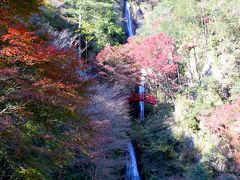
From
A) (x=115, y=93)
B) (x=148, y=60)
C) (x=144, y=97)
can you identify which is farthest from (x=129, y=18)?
(x=115, y=93)

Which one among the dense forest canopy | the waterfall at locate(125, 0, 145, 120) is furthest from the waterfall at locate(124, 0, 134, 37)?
the dense forest canopy

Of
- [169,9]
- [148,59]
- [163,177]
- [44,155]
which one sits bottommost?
[163,177]

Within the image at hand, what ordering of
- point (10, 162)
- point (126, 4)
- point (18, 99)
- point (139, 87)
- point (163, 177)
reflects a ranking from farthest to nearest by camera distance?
1. point (126, 4)
2. point (139, 87)
3. point (163, 177)
4. point (18, 99)
5. point (10, 162)

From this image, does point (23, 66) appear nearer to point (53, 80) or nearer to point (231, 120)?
point (53, 80)

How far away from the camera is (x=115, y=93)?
16391 millimetres

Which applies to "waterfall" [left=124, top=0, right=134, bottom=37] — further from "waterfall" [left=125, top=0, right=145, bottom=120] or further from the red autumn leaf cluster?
the red autumn leaf cluster

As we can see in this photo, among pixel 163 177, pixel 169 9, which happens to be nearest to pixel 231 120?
pixel 163 177

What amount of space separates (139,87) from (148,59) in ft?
12.8

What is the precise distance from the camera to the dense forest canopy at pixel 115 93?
274 inches

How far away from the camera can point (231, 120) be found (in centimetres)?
1310

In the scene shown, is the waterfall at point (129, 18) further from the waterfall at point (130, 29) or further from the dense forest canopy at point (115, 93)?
the dense forest canopy at point (115, 93)

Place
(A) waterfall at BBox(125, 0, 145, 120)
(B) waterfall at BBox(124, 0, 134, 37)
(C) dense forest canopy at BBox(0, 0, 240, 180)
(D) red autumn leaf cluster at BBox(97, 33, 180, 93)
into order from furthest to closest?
(B) waterfall at BBox(124, 0, 134, 37) < (A) waterfall at BBox(125, 0, 145, 120) < (D) red autumn leaf cluster at BBox(97, 33, 180, 93) < (C) dense forest canopy at BBox(0, 0, 240, 180)

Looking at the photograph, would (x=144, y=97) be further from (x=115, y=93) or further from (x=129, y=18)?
(x=129, y=18)

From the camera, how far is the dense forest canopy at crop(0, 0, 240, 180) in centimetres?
696
